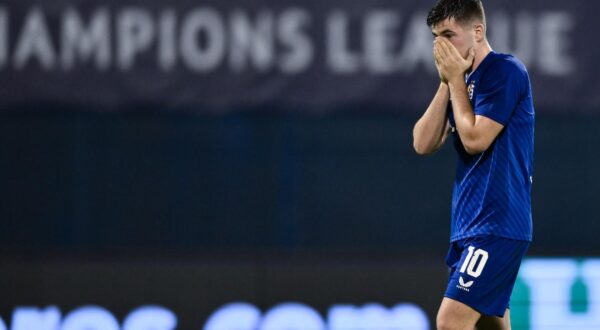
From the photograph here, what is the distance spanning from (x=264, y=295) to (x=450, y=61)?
246 centimetres

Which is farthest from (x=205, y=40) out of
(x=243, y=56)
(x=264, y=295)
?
(x=264, y=295)

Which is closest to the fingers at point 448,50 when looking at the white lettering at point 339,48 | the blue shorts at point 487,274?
the blue shorts at point 487,274

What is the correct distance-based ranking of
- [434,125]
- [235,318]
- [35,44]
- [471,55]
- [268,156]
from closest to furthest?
1. [471,55]
2. [434,125]
3. [235,318]
4. [35,44]
5. [268,156]

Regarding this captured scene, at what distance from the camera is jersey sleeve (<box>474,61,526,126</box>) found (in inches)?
148

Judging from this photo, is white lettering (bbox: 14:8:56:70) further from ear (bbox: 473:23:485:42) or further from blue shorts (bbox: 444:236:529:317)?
blue shorts (bbox: 444:236:529:317)

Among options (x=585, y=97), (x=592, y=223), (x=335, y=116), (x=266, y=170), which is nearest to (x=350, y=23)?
(x=335, y=116)

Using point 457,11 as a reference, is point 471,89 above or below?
below

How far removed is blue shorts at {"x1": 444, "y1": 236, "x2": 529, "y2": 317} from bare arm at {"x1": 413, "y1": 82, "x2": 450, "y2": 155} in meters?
0.42

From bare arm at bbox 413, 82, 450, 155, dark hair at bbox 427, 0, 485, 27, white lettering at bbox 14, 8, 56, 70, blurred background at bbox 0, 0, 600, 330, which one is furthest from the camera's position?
white lettering at bbox 14, 8, 56, 70

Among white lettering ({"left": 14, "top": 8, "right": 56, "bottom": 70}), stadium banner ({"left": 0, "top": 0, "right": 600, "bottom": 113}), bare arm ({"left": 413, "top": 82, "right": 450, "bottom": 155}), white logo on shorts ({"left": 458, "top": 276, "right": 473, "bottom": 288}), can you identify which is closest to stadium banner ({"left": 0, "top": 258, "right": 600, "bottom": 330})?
stadium banner ({"left": 0, "top": 0, "right": 600, "bottom": 113})

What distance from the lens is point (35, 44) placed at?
6.14 m

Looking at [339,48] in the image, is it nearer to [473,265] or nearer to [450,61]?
[450,61]

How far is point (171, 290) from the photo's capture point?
5.95 metres

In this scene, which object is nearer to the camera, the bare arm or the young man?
the young man
